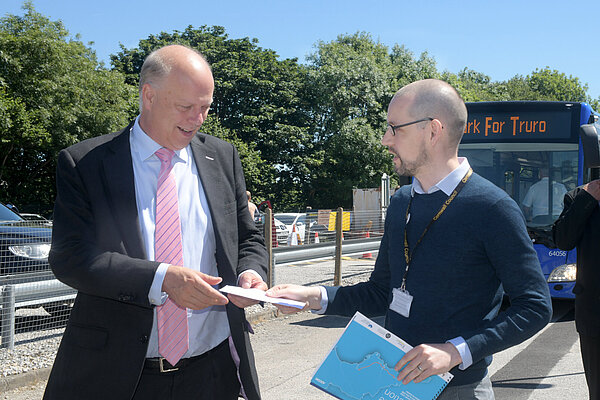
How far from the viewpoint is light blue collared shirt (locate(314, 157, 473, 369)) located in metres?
1.92

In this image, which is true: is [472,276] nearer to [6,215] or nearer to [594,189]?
[594,189]

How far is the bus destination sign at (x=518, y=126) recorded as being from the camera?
346 inches

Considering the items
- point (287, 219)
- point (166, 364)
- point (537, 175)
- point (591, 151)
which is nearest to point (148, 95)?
point (166, 364)

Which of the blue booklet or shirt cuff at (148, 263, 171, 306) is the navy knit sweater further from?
shirt cuff at (148, 263, 171, 306)

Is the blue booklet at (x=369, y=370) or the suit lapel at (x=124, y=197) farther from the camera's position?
the suit lapel at (x=124, y=197)

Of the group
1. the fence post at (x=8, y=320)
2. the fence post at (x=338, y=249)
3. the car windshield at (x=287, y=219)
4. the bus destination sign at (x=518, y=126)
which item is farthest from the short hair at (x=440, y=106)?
the car windshield at (x=287, y=219)

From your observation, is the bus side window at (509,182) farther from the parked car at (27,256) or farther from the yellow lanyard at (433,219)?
the yellow lanyard at (433,219)

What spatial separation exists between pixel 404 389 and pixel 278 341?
5608 millimetres

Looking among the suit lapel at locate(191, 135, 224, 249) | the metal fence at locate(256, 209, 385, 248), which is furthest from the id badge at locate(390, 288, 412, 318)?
the metal fence at locate(256, 209, 385, 248)

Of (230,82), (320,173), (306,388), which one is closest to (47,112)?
(230,82)

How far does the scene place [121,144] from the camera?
243 cm

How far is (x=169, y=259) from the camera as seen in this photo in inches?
92.3

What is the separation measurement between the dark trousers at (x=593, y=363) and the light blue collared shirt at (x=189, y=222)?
209 cm

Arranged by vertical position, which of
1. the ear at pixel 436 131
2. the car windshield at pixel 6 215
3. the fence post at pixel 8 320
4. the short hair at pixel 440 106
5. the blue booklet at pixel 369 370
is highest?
the short hair at pixel 440 106
